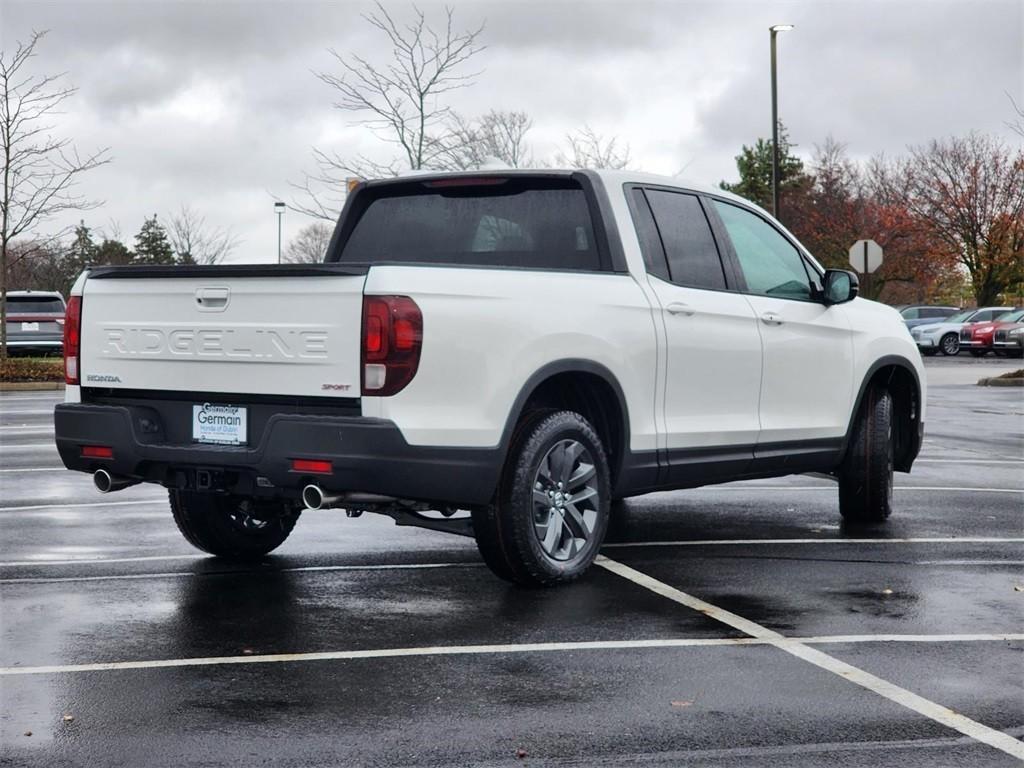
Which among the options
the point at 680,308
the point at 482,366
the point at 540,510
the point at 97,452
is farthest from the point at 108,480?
the point at 680,308

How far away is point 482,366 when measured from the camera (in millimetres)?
6574

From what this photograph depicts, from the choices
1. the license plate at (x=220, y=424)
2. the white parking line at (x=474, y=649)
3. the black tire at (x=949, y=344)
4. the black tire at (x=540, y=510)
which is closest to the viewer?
the white parking line at (x=474, y=649)

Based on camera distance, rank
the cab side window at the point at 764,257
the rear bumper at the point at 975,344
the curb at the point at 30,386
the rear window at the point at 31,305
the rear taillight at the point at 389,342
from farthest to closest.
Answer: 1. the rear bumper at the point at 975,344
2. the rear window at the point at 31,305
3. the curb at the point at 30,386
4. the cab side window at the point at 764,257
5. the rear taillight at the point at 389,342

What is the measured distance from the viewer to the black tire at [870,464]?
940 cm

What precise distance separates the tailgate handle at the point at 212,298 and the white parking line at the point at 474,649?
171 cm

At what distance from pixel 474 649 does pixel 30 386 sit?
22616 mm

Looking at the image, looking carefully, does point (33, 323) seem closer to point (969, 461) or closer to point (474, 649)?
point (969, 461)

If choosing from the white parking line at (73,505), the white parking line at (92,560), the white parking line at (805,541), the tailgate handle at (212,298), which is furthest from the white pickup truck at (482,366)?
the white parking line at (73,505)

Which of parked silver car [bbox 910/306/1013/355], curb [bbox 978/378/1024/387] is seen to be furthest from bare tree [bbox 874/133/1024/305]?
curb [bbox 978/378/1024/387]

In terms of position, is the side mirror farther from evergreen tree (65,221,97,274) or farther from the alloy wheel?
evergreen tree (65,221,97,274)

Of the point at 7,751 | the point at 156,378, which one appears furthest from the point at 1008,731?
the point at 156,378

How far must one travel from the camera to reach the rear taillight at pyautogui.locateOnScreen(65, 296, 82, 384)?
7.29 meters

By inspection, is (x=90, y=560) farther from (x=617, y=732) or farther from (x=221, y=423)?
(x=617, y=732)

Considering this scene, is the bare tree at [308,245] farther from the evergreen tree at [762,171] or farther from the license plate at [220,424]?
the license plate at [220,424]
